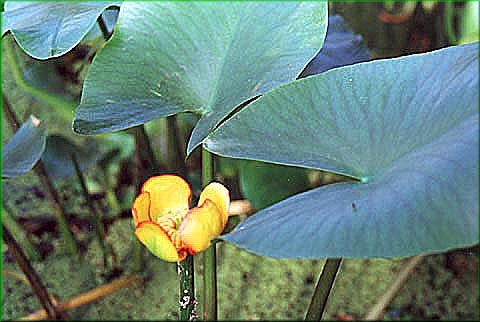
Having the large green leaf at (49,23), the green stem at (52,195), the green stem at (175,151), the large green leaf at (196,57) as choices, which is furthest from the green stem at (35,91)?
the large green leaf at (196,57)

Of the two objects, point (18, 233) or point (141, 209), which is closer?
point (141, 209)

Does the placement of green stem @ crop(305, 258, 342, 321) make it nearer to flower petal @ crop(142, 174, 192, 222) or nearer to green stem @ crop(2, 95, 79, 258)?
flower petal @ crop(142, 174, 192, 222)

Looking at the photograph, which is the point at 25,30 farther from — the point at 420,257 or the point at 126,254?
the point at 420,257

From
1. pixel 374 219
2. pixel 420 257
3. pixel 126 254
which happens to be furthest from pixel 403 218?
pixel 126 254

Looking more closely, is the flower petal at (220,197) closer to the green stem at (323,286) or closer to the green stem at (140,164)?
the green stem at (323,286)

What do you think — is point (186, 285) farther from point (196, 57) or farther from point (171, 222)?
point (196, 57)

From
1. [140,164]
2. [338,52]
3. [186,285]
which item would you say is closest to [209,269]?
[186,285]
